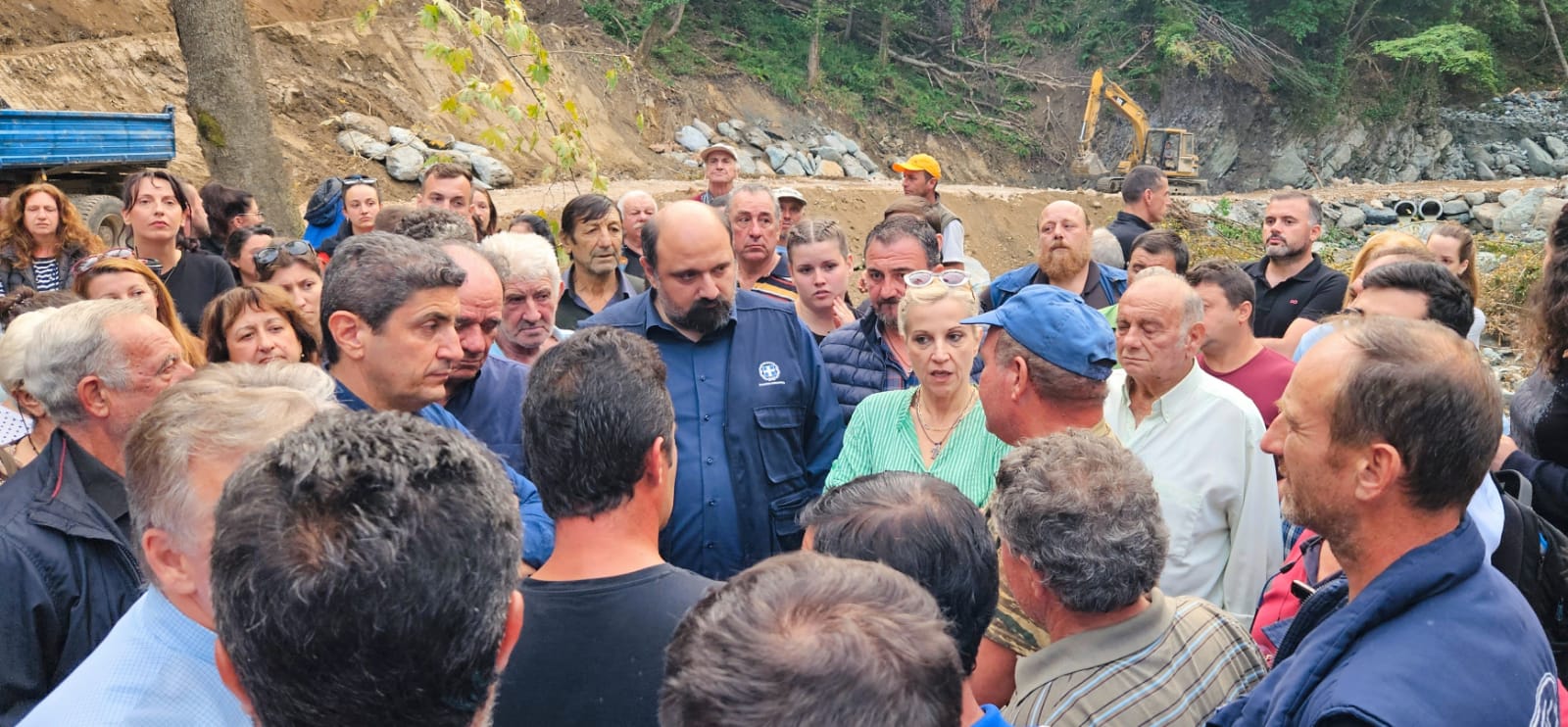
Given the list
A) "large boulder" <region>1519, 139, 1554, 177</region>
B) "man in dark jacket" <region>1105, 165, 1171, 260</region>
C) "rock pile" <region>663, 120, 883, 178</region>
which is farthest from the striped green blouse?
"large boulder" <region>1519, 139, 1554, 177</region>

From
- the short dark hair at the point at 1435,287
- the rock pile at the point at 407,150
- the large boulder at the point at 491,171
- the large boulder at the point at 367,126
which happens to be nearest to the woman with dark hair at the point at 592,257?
the short dark hair at the point at 1435,287

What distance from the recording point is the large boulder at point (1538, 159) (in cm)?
3148

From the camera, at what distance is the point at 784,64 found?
91.9 feet

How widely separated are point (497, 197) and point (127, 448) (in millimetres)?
14230

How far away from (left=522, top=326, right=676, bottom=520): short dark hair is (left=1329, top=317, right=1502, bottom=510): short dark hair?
137 centimetres

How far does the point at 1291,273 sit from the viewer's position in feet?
21.6

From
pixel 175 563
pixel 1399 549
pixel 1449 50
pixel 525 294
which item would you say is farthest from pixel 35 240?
pixel 1449 50

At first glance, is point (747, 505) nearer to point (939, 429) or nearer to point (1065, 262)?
point (939, 429)

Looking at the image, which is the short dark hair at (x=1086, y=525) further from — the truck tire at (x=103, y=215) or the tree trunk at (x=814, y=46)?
the tree trunk at (x=814, y=46)

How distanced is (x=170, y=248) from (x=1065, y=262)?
5.02 metres

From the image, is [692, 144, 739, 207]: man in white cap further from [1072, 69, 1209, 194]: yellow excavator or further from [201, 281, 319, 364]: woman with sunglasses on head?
[1072, 69, 1209, 194]: yellow excavator

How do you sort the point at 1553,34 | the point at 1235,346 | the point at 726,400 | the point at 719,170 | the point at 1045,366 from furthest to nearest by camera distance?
the point at 1553,34 < the point at 719,170 < the point at 1235,346 < the point at 726,400 < the point at 1045,366

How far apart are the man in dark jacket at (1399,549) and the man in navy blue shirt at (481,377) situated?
240cm

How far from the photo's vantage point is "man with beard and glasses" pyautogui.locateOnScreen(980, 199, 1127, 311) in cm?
565
